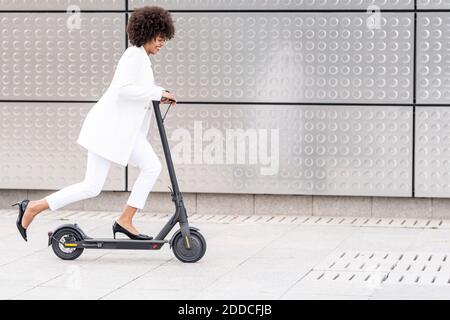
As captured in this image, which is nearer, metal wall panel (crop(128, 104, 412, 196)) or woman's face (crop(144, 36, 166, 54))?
woman's face (crop(144, 36, 166, 54))

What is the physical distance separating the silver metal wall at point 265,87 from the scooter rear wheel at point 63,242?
2.57m

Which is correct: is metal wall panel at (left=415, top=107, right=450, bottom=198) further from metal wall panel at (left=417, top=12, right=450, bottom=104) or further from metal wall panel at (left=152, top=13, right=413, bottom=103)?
metal wall panel at (left=152, top=13, right=413, bottom=103)

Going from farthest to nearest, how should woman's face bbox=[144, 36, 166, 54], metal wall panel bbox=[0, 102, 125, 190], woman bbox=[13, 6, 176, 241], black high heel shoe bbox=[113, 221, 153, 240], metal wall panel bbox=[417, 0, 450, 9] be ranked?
1. metal wall panel bbox=[0, 102, 125, 190]
2. metal wall panel bbox=[417, 0, 450, 9]
3. black high heel shoe bbox=[113, 221, 153, 240]
4. woman's face bbox=[144, 36, 166, 54]
5. woman bbox=[13, 6, 176, 241]

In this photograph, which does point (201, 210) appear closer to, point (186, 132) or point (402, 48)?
point (186, 132)

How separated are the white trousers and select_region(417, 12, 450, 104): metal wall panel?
3.11m

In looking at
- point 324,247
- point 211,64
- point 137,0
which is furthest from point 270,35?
point 324,247

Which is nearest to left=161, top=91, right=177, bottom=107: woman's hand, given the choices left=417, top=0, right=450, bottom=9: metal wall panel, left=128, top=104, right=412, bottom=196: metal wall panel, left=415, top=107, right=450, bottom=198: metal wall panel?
left=128, top=104, right=412, bottom=196: metal wall panel

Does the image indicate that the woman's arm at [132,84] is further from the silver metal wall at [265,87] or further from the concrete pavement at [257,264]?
the silver metal wall at [265,87]

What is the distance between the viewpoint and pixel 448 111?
9.50 m

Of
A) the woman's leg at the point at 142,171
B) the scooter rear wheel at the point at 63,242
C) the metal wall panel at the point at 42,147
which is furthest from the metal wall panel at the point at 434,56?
the scooter rear wheel at the point at 63,242

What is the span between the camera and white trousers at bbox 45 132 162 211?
24.1 feet
